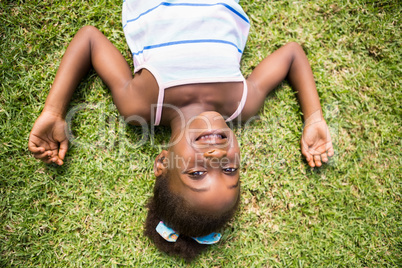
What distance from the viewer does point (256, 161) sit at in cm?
257

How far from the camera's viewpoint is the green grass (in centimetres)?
235

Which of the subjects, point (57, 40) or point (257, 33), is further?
point (257, 33)

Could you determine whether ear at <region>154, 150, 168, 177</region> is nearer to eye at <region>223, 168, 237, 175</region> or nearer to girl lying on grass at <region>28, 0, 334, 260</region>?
girl lying on grass at <region>28, 0, 334, 260</region>

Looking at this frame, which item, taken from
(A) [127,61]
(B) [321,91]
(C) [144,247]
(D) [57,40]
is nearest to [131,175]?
(C) [144,247]

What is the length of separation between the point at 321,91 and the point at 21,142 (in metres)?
2.59

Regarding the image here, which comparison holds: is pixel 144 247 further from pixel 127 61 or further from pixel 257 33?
pixel 257 33

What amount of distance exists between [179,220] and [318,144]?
1.41 meters

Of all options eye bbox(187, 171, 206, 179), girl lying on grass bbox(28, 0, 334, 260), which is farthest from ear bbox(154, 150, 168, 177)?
eye bbox(187, 171, 206, 179)

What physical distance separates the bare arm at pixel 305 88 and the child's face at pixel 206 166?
818mm

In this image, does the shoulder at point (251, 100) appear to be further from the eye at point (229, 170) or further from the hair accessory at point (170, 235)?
the hair accessory at point (170, 235)

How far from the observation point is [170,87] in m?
2.02

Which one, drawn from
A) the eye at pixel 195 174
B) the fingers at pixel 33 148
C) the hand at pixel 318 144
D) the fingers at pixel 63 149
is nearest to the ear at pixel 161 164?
the eye at pixel 195 174

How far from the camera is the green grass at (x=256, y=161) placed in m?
2.35

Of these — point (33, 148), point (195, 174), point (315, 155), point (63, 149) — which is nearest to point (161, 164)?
point (195, 174)
